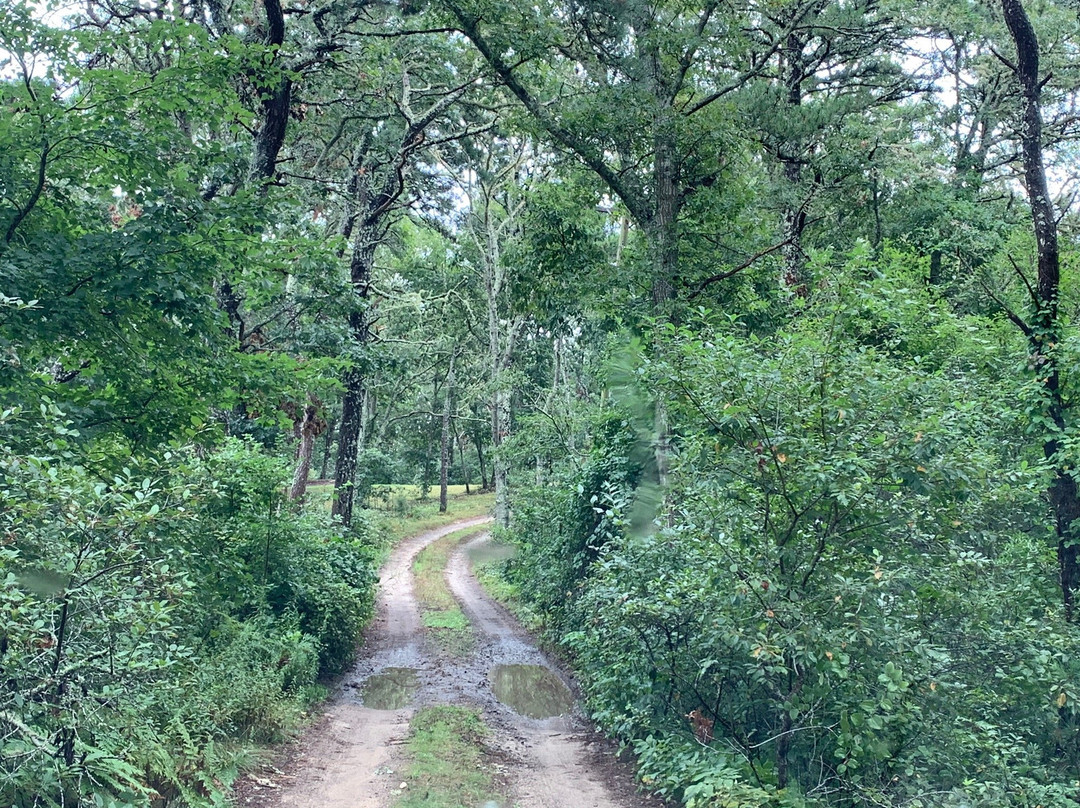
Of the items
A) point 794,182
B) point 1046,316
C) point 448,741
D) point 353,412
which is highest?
point 794,182

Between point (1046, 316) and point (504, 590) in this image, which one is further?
point (504, 590)

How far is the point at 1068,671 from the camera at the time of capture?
6996 mm

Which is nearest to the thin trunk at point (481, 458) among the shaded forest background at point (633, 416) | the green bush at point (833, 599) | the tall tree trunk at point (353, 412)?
the tall tree trunk at point (353, 412)

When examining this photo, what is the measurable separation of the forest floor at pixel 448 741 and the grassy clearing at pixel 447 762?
14 millimetres

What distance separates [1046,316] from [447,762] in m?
8.88

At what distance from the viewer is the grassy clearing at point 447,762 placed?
23.6ft

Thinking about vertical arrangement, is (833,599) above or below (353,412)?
below

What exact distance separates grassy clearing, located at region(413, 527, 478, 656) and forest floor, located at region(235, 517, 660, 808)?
0.21m

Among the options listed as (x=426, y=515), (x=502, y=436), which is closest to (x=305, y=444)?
(x=502, y=436)

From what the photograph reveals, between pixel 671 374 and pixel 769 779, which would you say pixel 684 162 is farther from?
pixel 769 779

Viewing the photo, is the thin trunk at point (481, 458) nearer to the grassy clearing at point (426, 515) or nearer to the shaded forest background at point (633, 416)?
the grassy clearing at point (426, 515)

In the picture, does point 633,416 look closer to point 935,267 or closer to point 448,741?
point 448,741

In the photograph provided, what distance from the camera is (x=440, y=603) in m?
19.7

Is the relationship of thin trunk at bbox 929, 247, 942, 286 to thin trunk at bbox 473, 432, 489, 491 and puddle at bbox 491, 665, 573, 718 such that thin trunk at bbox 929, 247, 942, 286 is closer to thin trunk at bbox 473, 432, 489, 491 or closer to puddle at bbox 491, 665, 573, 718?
puddle at bbox 491, 665, 573, 718
